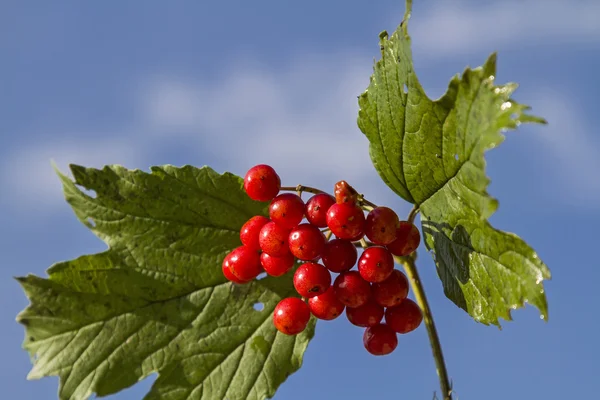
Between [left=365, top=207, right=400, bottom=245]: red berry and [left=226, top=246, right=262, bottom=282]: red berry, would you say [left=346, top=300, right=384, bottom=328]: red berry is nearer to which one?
[left=365, top=207, right=400, bottom=245]: red berry

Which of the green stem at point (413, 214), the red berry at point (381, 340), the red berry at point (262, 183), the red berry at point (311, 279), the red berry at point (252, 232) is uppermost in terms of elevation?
the green stem at point (413, 214)

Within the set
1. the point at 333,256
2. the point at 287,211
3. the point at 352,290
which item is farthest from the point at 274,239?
the point at 352,290

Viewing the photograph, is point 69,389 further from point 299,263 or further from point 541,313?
point 541,313

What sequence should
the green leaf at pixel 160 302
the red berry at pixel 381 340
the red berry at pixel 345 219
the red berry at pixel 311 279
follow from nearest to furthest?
the red berry at pixel 345 219 < the red berry at pixel 311 279 < the red berry at pixel 381 340 < the green leaf at pixel 160 302

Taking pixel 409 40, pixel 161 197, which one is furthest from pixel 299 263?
pixel 409 40

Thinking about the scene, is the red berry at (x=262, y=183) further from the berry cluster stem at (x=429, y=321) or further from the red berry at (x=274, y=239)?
the berry cluster stem at (x=429, y=321)

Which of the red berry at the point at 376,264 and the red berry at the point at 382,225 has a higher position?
the red berry at the point at 382,225

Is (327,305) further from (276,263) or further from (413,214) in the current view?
(413,214)

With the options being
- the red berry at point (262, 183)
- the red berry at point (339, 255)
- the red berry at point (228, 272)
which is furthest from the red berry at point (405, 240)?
the red berry at point (228, 272)
